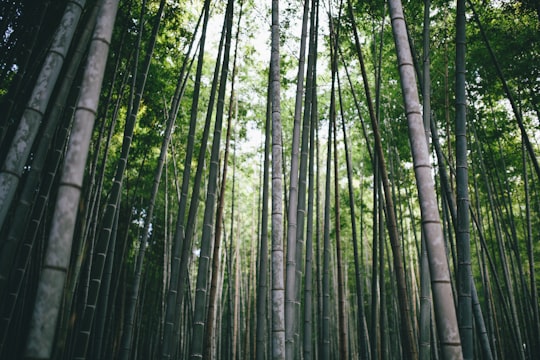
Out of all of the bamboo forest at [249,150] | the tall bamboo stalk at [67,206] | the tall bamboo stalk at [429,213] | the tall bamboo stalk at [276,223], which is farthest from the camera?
the tall bamboo stalk at [276,223]

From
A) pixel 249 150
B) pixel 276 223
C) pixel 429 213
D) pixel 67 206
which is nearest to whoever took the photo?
pixel 67 206

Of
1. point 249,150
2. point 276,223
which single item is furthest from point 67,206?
point 249,150

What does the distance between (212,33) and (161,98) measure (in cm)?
142

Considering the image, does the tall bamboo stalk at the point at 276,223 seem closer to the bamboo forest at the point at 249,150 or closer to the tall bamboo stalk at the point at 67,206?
the bamboo forest at the point at 249,150

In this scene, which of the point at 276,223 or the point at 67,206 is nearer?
the point at 67,206

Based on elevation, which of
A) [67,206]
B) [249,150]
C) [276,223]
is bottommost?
[67,206]

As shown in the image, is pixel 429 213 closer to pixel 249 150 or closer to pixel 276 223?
pixel 276 223

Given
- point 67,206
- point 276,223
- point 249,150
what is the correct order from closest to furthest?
point 67,206
point 276,223
point 249,150

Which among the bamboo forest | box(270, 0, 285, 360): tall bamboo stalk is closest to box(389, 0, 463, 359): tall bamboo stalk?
the bamboo forest

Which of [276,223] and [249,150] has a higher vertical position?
[249,150]

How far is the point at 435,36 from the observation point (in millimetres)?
4504

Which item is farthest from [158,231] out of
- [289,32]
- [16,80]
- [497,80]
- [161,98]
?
[497,80]

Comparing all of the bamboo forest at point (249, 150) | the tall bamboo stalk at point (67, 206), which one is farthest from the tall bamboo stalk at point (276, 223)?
the tall bamboo stalk at point (67, 206)

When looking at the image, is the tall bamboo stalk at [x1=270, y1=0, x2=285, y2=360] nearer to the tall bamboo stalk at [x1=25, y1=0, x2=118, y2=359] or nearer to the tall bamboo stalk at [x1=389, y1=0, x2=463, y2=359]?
the tall bamboo stalk at [x1=389, y1=0, x2=463, y2=359]
